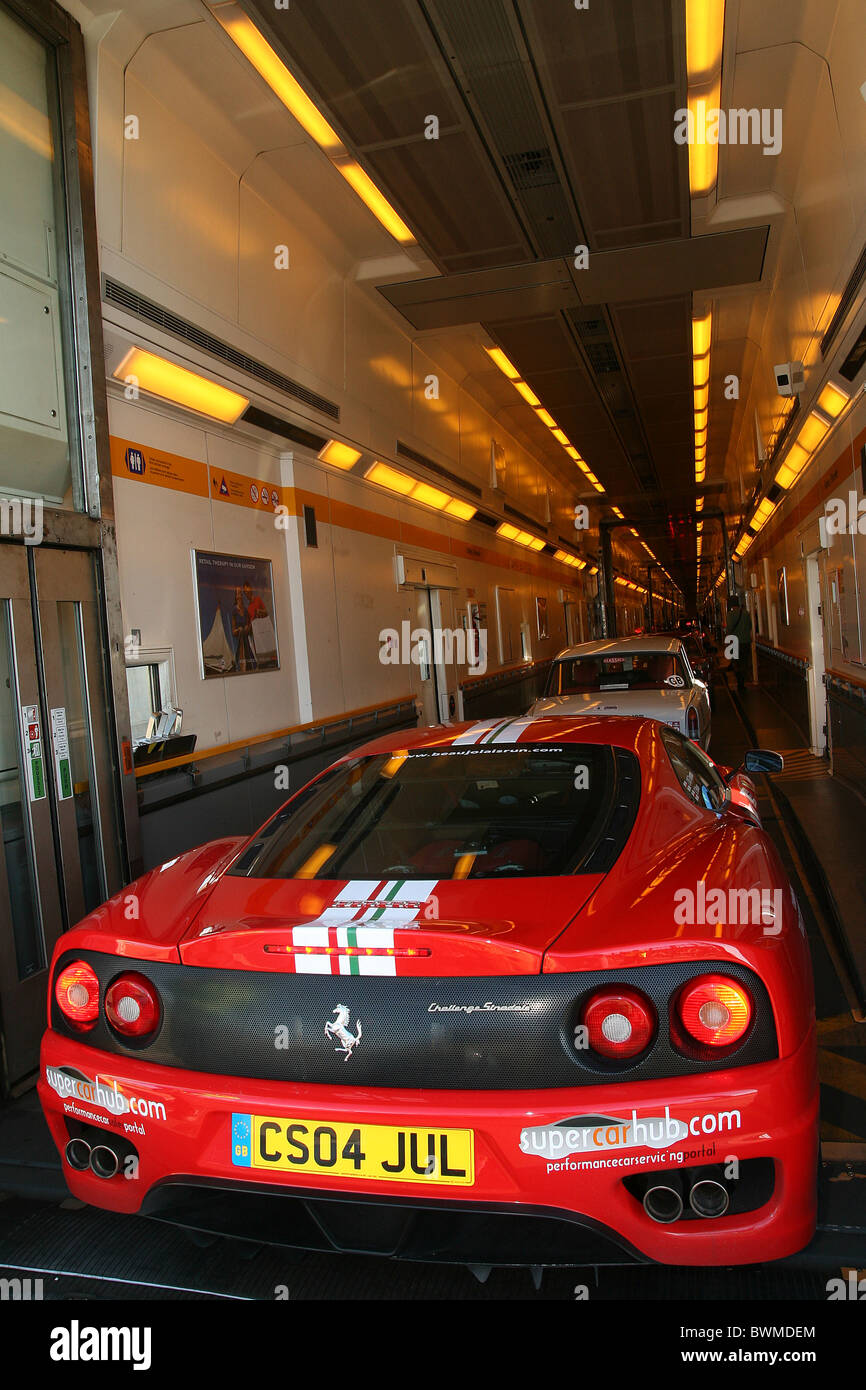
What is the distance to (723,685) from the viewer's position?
67.4 feet

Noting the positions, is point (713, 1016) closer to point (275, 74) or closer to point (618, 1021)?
point (618, 1021)

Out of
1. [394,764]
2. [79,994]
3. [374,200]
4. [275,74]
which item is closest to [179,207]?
[275,74]

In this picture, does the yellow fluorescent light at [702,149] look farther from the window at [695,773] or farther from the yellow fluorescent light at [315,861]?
the yellow fluorescent light at [315,861]

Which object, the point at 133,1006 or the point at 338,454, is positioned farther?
the point at 338,454

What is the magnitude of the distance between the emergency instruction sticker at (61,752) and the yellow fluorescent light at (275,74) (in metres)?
3.68

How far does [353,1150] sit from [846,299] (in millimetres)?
6169

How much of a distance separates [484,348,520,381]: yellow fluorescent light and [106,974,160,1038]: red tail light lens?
10.8 m

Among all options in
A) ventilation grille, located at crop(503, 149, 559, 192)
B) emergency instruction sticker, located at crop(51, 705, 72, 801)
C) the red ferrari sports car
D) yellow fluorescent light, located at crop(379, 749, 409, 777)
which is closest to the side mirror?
yellow fluorescent light, located at crop(379, 749, 409, 777)

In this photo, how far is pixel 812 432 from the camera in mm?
8875

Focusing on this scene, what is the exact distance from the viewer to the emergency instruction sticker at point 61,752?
4035 millimetres

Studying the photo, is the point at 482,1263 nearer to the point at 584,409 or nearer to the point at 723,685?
the point at 584,409

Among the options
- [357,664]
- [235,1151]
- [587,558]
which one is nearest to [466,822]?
[235,1151]

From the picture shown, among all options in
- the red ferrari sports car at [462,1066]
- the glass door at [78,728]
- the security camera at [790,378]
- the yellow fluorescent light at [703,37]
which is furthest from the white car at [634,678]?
the red ferrari sports car at [462,1066]

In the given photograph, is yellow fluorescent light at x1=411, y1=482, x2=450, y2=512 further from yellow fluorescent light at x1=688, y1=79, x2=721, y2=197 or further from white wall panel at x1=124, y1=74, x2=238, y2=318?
white wall panel at x1=124, y1=74, x2=238, y2=318
